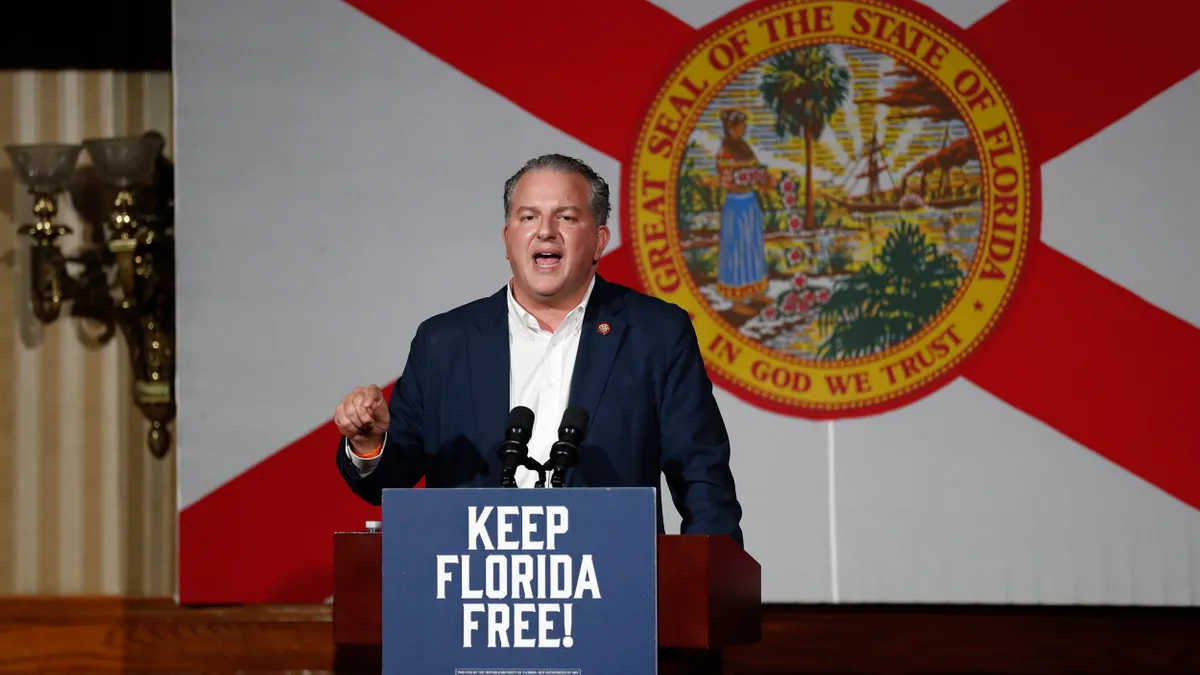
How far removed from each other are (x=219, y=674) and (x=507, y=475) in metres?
2.06

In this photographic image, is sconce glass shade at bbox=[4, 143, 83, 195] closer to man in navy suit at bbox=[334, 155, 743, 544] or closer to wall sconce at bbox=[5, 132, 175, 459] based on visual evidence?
wall sconce at bbox=[5, 132, 175, 459]

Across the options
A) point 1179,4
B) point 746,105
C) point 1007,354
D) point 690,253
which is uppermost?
point 1179,4

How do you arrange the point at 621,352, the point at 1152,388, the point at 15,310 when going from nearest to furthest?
the point at 621,352
the point at 1152,388
the point at 15,310

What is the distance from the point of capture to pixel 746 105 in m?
3.34

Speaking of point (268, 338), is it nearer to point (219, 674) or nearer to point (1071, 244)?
point (219, 674)

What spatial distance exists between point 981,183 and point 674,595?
6.69 feet

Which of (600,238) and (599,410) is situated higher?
(600,238)

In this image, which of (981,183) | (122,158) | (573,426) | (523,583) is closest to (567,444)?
(573,426)

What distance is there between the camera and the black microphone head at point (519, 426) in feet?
5.49

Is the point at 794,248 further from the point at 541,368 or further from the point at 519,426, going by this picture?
the point at 519,426

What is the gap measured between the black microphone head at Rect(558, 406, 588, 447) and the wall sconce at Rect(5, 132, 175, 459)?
2.23 meters

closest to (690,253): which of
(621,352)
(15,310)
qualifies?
(621,352)

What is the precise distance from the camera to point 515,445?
1.66 meters

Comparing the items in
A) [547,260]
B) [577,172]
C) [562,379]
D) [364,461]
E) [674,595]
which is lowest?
[674,595]
